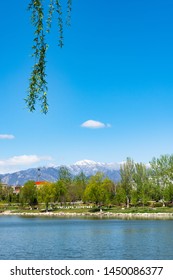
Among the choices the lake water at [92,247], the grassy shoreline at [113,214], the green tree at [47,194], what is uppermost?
the green tree at [47,194]

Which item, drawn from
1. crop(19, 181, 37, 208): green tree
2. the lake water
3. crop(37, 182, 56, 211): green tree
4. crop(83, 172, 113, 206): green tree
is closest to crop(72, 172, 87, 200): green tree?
crop(37, 182, 56, 211): green tree

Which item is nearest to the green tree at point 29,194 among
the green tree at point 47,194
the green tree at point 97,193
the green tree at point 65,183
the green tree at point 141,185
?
the green tree at point 47,194

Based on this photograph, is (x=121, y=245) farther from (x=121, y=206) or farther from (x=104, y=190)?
(x=121, y=206)

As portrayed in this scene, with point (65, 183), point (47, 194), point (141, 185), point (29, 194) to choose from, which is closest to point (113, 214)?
point (141, 185)

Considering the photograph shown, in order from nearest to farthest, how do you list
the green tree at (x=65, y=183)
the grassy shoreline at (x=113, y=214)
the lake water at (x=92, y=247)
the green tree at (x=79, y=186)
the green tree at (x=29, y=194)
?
the lake water at (x=92, y=247)
the grassy shoreline at (x=113, y=214)
the green tree at (x=65, y=183)
the green tree at (x=29, y=194)
the green tree at (x=79, y=186)

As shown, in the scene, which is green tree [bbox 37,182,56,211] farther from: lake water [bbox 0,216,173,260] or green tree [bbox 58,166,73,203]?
lake water [bbox 0,216,173,260]

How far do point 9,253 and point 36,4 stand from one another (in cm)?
2673

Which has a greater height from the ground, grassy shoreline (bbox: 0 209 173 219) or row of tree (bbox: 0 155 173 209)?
row of tree (bbox: 0 155 173 209)

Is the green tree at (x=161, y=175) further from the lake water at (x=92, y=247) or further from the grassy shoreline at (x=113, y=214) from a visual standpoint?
the lake water at (x=92, y=247)

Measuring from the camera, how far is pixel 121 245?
3350cm

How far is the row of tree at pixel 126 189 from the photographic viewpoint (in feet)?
280

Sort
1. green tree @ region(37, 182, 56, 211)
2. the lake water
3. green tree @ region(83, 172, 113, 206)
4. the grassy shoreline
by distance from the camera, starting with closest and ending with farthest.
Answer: the lake water < the grassy shoreline < green tree @ region(83, 172, 113, 206) < green tree @ region(37, 182, 56, 211)

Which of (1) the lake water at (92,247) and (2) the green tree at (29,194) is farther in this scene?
(2) the green tree at (29,194)

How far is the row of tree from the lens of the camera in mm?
85312
